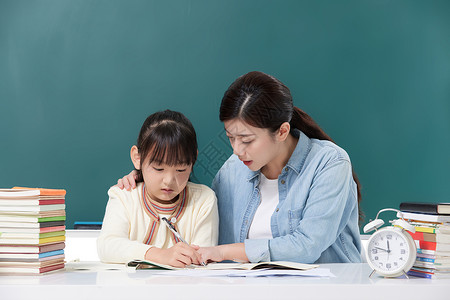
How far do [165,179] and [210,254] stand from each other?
11.5 inches

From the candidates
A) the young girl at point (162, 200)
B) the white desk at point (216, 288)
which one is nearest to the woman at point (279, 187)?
the young girl at point (162, 200)

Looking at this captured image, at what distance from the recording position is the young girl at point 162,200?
1563 millimetres

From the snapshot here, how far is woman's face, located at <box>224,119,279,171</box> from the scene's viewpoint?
155cm

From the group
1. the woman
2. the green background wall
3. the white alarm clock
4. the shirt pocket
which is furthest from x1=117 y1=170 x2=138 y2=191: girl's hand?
the green background wall

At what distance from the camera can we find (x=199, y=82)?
9.01ft

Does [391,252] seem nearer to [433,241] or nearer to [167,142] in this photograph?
[433,241]

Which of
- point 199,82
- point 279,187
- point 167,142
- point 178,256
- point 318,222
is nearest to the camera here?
point 178,256

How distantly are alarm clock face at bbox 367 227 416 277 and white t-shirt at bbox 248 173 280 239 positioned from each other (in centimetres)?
56

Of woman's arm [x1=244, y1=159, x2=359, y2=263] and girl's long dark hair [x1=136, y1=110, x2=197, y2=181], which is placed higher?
girl's long dark hair [x1=136, y1=110, x2=197, y2=181]

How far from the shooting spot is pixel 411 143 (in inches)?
109

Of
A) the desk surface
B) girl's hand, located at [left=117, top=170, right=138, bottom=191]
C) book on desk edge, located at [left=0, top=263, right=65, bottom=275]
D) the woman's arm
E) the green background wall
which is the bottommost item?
the desk surface

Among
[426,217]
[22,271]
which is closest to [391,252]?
[426,217]

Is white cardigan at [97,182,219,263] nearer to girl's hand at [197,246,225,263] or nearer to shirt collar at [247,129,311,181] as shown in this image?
girl's hand at [197,246,225,263]

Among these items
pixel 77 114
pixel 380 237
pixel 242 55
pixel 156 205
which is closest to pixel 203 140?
pixel 242 55
